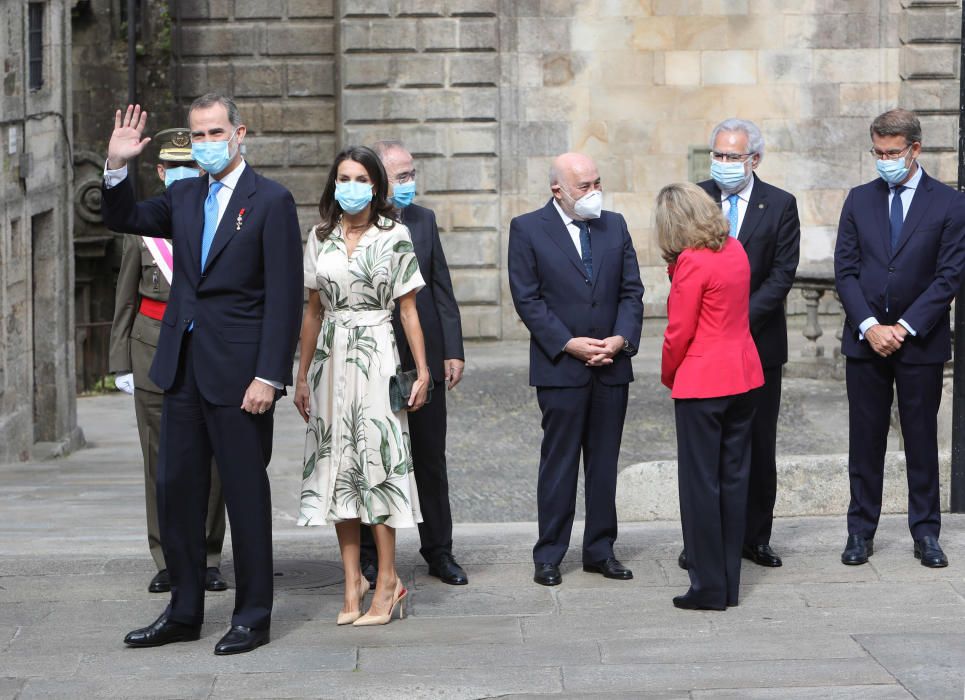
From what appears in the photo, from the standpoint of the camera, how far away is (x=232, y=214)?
6.56 meters

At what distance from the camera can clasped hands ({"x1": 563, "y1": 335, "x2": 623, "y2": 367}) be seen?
7398 mm

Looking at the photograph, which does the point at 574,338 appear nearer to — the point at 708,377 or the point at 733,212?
the point at 708,377

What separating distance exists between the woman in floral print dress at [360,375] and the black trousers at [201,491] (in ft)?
0.83

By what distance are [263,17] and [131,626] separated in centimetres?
1343

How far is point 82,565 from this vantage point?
7.76 metres

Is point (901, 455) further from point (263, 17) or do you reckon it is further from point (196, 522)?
point (263, 17)

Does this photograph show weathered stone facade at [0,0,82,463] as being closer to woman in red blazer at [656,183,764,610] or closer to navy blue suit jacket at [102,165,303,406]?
navy blue suit jacket at [102,165,303,406]

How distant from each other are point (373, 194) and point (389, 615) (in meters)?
1.60

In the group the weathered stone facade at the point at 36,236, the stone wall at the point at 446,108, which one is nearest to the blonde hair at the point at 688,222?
the weathered stone facade at the point at 36,236

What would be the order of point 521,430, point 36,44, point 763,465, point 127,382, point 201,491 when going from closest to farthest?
point 201,491
point 127,382
point 763,465
point 521,430
point 36,44

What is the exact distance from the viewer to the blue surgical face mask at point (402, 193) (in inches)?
295

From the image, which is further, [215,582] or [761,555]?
[761,555]

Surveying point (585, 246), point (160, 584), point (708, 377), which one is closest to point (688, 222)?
point (708, 377)

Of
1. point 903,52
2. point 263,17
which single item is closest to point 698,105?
point 903,52
